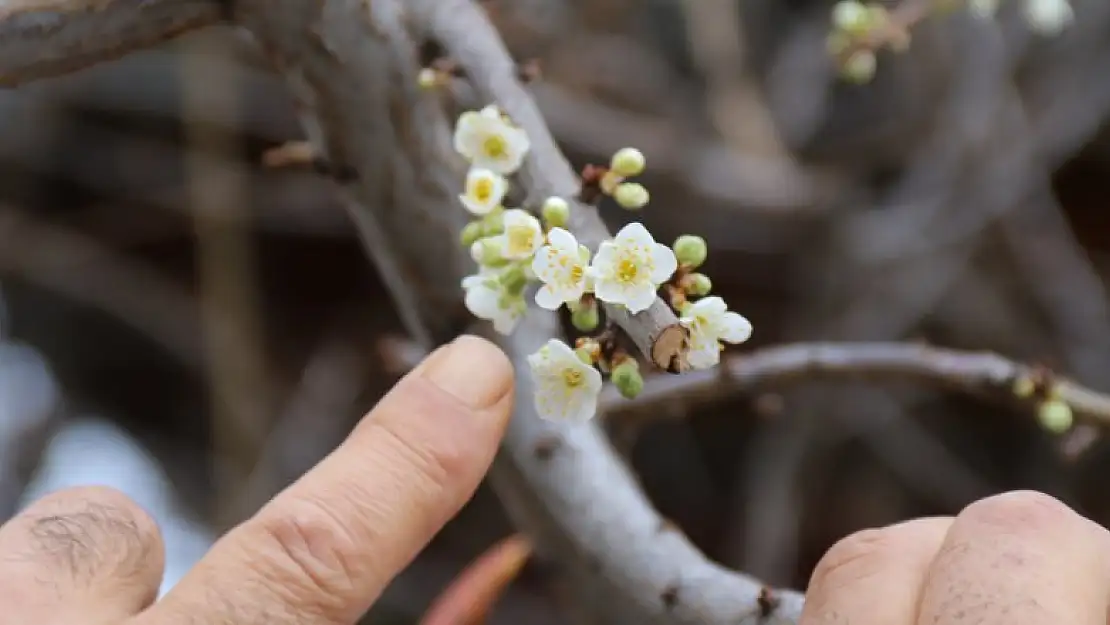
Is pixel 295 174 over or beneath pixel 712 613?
beneath

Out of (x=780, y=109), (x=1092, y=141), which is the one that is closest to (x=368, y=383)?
(x=780, y=109)

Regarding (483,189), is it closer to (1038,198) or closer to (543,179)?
(543,179)

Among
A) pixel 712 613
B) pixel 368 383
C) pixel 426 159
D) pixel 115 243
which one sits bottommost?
pixel 368 383

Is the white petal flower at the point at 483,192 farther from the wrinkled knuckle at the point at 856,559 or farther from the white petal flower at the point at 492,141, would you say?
the wrinkled knuckle at the point at 856,559

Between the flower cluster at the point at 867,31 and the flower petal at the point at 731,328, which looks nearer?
the flower petal at the point at 731,328

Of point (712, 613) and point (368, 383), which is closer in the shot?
point (712, 613)

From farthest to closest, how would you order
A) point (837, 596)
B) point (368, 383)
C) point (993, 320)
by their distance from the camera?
1. point (368, 383)
2. point (993, 320)
3. point (837, 596)

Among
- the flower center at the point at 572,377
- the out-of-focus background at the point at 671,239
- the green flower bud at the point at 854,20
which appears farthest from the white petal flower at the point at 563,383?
the out-of-focus background at the point at 671,239
